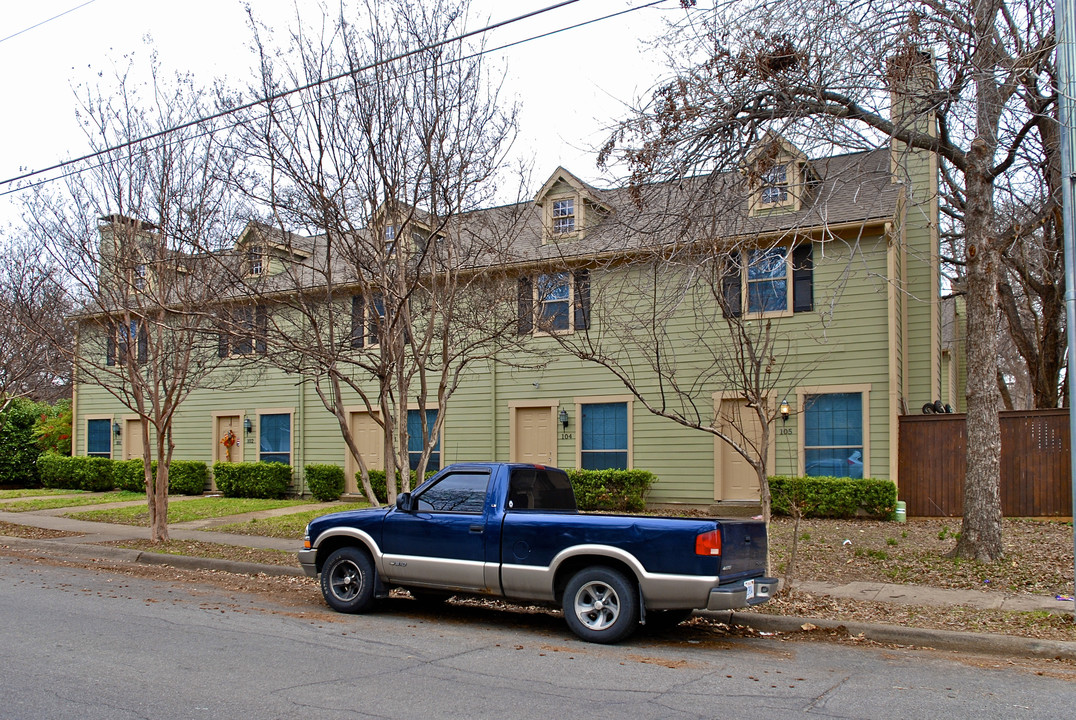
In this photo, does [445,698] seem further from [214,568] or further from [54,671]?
[214,568]

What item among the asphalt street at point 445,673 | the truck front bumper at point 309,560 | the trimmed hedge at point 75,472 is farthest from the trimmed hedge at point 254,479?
the truck front bumper at point 309,560

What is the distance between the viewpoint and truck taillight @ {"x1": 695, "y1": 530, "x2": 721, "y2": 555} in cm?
737

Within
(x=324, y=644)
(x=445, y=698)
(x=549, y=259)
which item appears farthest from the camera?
(x=549, y=259)

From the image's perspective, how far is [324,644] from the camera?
24.9 feet

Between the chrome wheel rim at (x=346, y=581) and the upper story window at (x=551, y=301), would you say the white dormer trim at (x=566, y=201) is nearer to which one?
the upper story window at (x=551, y=301)

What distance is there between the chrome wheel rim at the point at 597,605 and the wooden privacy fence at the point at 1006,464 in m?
11.1

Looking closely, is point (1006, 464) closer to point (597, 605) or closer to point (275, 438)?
point (597, 605)

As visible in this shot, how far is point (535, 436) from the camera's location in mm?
20250

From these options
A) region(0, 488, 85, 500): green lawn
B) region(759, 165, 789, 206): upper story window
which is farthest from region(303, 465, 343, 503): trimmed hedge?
region(759, 165, 789, 206): upper story window

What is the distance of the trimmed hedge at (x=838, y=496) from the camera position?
52.5ft

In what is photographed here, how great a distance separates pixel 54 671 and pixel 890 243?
49.5 ft

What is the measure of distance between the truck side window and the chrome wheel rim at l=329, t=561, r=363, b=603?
41.7 inches

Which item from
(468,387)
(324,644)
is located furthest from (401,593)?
(468,387)

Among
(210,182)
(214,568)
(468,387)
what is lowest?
(214,568)
